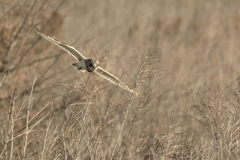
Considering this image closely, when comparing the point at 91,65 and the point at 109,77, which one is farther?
the point at 109,77

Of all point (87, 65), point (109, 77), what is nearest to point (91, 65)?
point (87, 65)

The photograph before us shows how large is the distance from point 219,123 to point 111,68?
45.5 ft

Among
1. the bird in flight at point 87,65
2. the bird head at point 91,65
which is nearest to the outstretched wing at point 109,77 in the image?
the bird in flight at point 87,65

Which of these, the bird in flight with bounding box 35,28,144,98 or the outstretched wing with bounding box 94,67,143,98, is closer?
the bird in flight with bounding box 35,28,144,98

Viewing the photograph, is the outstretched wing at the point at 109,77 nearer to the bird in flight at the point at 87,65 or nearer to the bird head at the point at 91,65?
the bird in flight at the point at 87,65

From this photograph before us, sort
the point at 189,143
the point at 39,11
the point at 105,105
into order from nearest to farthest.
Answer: the point at 189,143
the point at 105,105
the point at 39,11

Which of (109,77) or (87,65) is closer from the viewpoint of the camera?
(87,65)

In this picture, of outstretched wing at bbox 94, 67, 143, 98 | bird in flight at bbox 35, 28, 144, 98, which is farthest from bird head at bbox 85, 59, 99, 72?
outstretched wing at bbox 94, 67, 143, 98

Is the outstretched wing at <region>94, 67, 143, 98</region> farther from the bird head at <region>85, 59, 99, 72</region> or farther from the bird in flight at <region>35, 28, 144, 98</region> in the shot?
the bird head at <region>85, 59, 99, 72</region>

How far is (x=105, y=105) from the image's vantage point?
10852 mm

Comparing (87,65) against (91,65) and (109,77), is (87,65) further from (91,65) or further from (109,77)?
(109,77)

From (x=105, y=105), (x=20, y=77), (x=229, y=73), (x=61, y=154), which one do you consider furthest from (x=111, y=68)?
(x=61, y=154)

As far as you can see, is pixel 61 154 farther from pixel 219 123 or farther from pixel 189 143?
pixel 219 123

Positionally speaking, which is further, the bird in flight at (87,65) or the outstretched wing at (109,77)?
the outstretched wing at (109,77)
